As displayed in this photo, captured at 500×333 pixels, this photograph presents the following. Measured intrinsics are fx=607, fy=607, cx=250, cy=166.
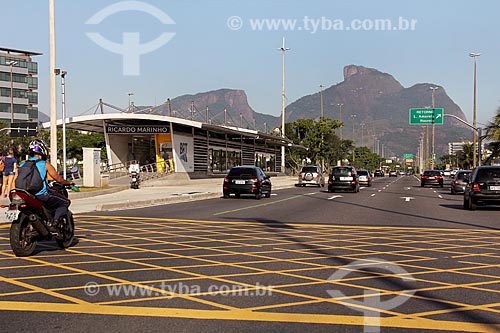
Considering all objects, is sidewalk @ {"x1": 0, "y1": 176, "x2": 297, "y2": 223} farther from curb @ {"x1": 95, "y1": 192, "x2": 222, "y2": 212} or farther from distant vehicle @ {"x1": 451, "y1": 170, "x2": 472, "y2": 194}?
distant vehicle @ {"x1": 451, "y1": 170, "x2": 472, "y2": 194}

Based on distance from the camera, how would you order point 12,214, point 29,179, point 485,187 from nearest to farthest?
point 12,214, point 29,179, point 485,187

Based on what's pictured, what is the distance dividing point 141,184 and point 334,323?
120ft

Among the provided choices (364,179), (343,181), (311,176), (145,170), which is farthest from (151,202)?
(364,179)

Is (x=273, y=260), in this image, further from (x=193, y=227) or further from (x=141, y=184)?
(x=141, y=184)

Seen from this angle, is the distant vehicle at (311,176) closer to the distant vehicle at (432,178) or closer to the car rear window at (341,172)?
the car rear window at (341,172)

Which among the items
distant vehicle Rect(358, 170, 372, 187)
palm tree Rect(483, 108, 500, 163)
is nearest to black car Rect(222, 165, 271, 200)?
distant vehicle Rect(358, 170, 372, 187)

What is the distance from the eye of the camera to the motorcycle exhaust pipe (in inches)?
384

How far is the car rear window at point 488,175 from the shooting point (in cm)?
2161

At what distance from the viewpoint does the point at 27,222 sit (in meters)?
9.89

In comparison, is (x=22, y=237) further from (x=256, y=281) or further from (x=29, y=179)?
(x=256, y=281)

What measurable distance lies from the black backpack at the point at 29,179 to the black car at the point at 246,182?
18.4m

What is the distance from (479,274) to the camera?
880 cm

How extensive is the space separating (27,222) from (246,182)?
18.7 metres

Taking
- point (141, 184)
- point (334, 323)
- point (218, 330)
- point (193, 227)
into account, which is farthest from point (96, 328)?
point (141, 184)
